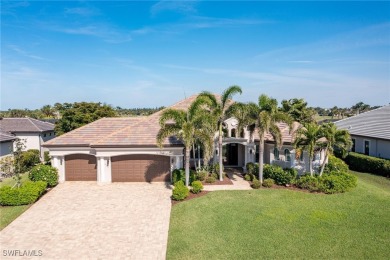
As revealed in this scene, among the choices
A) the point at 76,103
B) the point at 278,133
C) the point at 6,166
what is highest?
the point at 76,103

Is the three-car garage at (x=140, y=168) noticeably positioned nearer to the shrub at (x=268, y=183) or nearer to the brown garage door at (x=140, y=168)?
the brown garage door at (x=140, y=168)

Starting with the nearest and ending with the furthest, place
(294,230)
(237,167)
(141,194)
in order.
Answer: (294,230), (141,194), (237,167)

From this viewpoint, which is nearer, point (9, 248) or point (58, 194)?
point (9, 248)

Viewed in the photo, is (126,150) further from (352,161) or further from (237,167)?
(352,161)

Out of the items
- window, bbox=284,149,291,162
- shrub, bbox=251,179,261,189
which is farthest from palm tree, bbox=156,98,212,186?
window, bbox=284,149,291,162

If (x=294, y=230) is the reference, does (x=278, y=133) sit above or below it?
above

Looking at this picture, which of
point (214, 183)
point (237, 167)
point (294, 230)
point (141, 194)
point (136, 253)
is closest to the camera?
point (136, 253)

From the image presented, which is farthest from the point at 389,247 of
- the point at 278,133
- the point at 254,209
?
the point at 278,133
